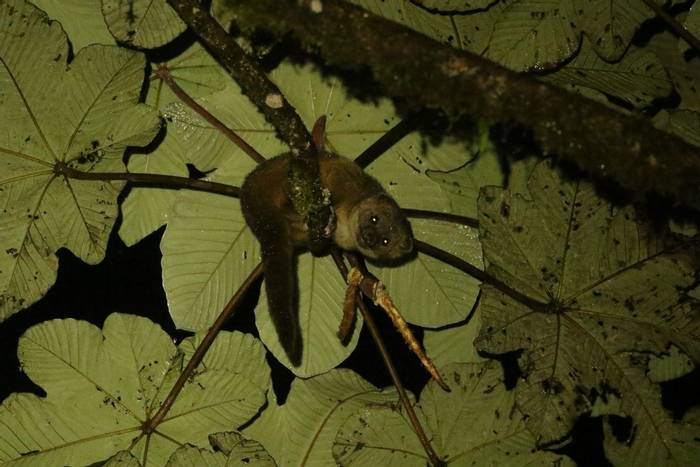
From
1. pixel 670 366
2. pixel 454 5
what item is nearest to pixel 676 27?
pixel 454 5

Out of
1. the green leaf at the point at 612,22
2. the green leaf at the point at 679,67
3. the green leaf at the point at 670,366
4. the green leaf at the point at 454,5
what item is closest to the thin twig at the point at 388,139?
the green leaf at the point at 454,5

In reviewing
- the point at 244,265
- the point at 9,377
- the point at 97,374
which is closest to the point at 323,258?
the point at 244,265

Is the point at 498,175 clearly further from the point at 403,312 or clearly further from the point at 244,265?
the point at 244,265

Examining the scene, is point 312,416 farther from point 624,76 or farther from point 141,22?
point 624,76

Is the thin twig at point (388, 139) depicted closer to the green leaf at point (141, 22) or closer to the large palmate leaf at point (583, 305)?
the large palmate leaf at point (583, 305)

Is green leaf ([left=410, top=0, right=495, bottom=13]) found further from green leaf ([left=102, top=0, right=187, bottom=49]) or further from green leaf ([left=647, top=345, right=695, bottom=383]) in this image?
green leaf ([left=647, top=345, right=695, bottom=383])

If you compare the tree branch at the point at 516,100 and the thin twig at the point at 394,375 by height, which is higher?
the tree branch at the point at 516,100
